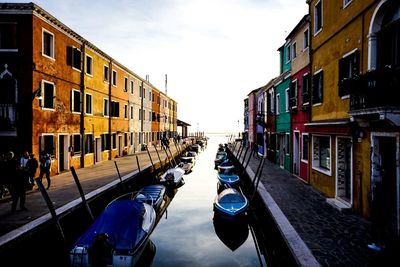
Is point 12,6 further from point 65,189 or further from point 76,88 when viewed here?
point 65,189

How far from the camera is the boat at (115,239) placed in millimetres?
7988

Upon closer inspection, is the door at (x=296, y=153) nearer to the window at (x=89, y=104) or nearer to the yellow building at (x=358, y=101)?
the yellow building at (x=358, y=101)

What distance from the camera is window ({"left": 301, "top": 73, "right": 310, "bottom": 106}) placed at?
15914mm

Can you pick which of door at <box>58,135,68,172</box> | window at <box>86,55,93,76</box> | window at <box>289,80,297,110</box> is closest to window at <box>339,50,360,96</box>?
window at <box>289,80,297,110</box>

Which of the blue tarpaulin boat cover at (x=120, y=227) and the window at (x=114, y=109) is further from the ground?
the window at (x=114, y=109)

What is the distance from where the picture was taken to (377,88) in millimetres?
7734

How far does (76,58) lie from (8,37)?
5458mm

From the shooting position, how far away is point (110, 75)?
93.9 feet

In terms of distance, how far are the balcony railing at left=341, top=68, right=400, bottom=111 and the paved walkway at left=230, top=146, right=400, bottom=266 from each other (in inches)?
141

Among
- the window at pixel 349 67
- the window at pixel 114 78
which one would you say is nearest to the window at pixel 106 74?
the window at pixel 114 78

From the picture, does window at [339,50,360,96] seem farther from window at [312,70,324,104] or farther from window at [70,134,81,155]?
window at [70,134,81,155]

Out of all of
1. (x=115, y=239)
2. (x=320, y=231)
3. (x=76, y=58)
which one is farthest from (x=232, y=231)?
(x=76, y=58)

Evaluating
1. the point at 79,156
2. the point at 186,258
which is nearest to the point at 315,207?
the point at 186,258

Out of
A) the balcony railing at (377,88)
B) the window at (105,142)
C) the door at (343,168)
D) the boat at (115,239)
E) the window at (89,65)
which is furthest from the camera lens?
the window at (105,142)
